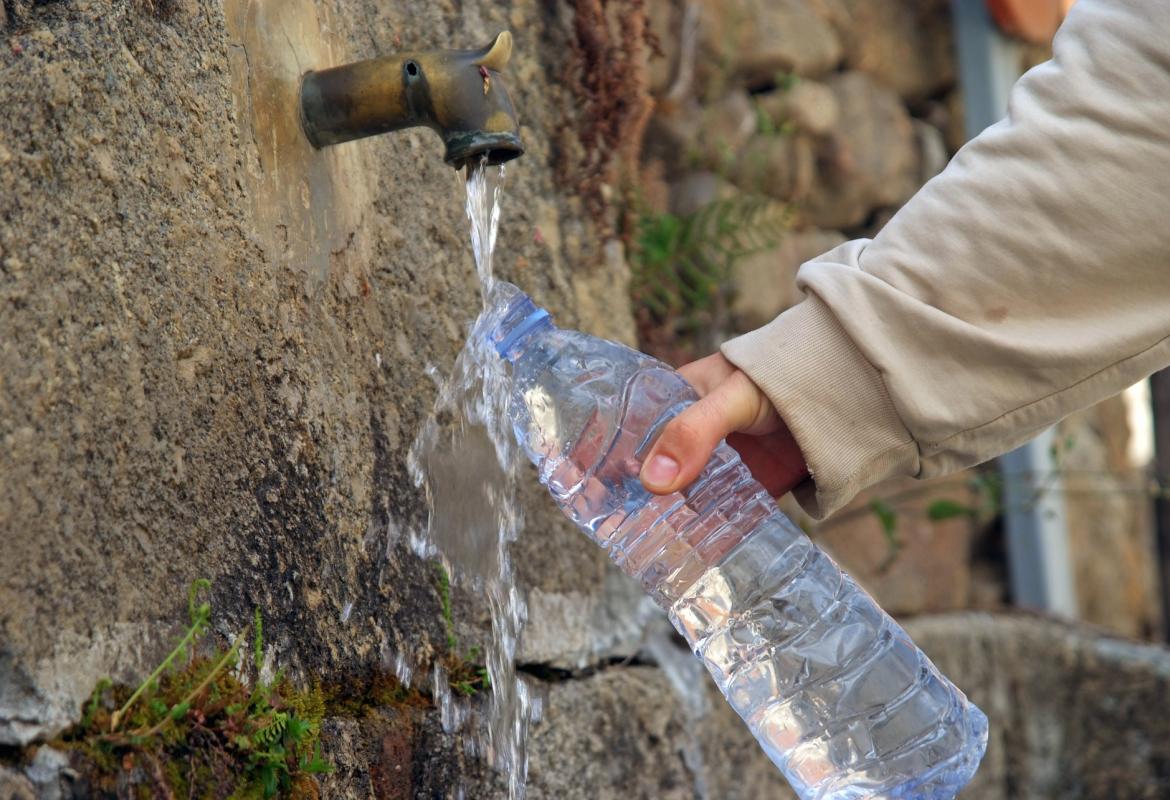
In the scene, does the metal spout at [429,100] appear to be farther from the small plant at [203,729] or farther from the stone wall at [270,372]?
the small plant at [203,729]

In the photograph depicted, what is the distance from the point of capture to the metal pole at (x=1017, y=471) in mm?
3646

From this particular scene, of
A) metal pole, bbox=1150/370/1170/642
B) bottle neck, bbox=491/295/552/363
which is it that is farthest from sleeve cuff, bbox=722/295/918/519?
metal pole, bbox=1150/370/1170/642

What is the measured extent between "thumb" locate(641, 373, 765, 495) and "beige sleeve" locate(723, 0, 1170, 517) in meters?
0.08

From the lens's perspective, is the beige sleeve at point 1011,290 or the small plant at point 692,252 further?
the small plant at point 692,252

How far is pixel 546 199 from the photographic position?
86.2 inches

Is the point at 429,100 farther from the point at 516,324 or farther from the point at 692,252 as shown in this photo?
the point at 692,252

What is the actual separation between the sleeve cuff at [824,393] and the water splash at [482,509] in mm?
353

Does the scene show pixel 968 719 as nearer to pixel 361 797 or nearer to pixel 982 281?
pixel 982 281

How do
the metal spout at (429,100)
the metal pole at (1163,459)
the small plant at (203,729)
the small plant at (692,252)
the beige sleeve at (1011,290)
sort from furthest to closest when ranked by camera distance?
the metal pole at (1163,459), the small plant at (692,252), the beige sleeve at (1011,290), the metal spout at (429,100), the small plant at (203,729)

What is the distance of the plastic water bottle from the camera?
5.60ft

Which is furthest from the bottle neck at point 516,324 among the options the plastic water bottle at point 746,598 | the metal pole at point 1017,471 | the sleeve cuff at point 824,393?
the metal pole at point 1017,471

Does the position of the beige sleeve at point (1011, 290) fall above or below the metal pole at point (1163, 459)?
above

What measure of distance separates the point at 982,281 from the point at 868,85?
6.49 ft

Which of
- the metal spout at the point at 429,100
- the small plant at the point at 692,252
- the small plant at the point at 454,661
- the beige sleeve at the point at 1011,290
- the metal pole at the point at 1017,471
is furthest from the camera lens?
the metal pole at the point at 1017,471
